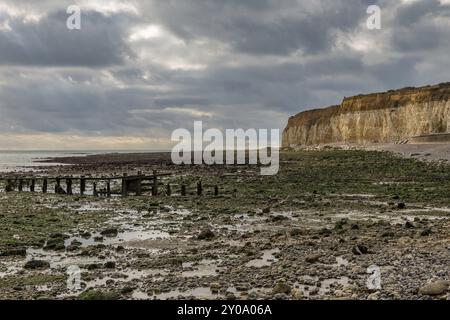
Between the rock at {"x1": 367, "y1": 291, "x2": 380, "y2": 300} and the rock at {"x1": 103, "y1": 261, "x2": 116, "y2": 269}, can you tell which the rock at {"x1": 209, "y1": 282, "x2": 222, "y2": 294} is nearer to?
the rock at {"x1": 367, "y1": 291, "x2": 380, "y2": 300}

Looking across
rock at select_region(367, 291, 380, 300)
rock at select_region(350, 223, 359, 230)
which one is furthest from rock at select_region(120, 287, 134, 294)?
rock at select_region(350, 223, 359, 230)

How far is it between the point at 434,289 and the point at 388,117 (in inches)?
4132

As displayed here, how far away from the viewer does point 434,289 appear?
8.76 meters

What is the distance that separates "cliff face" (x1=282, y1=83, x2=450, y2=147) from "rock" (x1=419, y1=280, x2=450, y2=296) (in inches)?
3510

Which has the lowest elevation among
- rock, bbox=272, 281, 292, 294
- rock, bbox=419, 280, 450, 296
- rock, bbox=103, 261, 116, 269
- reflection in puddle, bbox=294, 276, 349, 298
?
rock, bbox=103, 261, 116, 269

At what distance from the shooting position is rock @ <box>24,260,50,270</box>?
40.3 feet

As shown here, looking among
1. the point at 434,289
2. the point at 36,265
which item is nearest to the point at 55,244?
the point at 36,265

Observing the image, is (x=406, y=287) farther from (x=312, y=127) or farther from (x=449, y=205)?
(x=312, y=127)

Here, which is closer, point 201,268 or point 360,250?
point 201,268

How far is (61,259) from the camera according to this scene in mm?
13391

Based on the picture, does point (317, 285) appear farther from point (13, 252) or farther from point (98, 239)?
point (13, 252)

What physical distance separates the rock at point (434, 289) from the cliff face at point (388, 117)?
89.2 m

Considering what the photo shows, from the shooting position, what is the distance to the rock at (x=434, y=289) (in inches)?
344

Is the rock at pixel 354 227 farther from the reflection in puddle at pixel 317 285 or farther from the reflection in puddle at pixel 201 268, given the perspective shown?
the reflection in puddle at pixel 317 285
